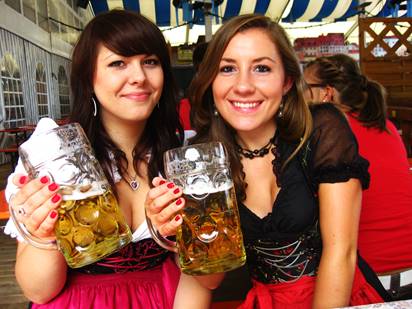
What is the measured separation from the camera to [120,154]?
1.17m

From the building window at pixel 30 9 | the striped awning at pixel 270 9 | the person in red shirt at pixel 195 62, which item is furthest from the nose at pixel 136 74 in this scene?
the striped awning at pixel 270 9

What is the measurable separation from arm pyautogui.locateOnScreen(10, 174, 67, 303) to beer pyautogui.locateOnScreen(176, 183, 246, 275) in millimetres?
226

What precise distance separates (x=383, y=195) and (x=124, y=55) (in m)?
1.07

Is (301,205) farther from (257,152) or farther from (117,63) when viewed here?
(117,63)

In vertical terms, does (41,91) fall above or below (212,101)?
below

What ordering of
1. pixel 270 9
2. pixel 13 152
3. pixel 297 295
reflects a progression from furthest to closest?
pixel 270 9 → pixel 13 152 → pixel 297 295

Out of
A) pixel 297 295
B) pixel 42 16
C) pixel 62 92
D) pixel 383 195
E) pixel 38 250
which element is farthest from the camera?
pixel 62 92

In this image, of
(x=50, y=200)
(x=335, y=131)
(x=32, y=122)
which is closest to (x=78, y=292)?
(x=50, y=200)

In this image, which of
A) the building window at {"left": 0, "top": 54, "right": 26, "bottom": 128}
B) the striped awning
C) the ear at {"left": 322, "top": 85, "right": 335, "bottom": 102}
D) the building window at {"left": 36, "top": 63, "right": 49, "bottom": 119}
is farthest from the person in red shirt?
the building window at {"left": 36, "top": 63, "right": 49, "bottom": 119}

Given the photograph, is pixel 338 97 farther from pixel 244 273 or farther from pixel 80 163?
pixel 80 163

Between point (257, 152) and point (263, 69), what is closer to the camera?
point (263, 69)

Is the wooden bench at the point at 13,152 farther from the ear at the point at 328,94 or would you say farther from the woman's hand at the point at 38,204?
the woman's hand at the point at 38,204

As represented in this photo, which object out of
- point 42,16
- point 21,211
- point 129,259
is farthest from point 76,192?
point 42,16

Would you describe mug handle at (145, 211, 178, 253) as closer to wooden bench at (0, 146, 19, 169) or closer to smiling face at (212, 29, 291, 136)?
smiling face at (212, 29, 291, 136)
